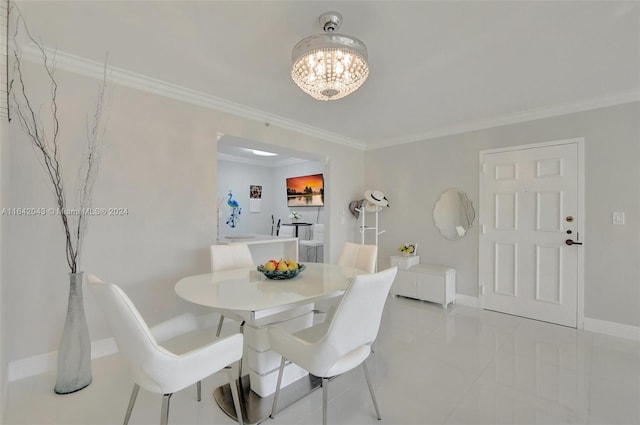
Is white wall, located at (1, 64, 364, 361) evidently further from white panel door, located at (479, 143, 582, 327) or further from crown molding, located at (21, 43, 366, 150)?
white panel door, located at (479, 143, 582, 327)

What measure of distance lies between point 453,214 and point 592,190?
1404 mm

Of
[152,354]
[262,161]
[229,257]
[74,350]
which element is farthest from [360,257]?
[262,161]

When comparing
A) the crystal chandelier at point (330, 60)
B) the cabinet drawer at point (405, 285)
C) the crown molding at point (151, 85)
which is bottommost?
the cabinet drawer at point (405, 285)

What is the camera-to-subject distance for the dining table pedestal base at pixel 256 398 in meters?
1.71

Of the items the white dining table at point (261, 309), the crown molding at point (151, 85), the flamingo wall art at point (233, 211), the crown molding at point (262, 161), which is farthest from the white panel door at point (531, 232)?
A: the flamingo wall art at point (233, 211)

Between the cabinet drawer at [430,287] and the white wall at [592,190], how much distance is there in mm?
357

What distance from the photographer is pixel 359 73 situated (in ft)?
5.83

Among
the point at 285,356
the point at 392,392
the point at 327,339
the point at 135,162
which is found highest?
the point at 135,162

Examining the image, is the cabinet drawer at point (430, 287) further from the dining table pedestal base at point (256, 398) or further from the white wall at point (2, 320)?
the white wall at point (2, 320)

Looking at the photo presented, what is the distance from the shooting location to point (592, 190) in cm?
297

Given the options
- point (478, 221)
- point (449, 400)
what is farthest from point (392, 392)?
point (478, 221)

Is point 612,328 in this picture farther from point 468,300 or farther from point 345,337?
point 345,337

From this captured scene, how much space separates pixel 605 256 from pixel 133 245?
14.6ft

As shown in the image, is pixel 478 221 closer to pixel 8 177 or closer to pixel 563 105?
pixel 563 105
